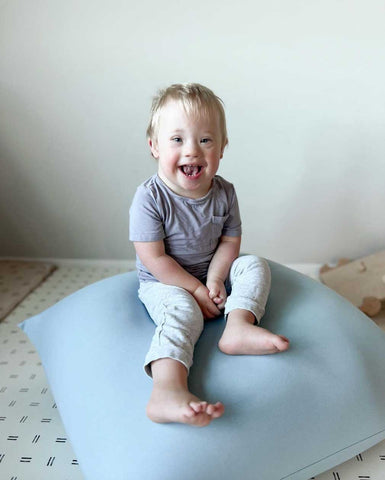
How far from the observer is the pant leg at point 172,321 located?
0.93 metres

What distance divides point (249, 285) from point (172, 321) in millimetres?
206

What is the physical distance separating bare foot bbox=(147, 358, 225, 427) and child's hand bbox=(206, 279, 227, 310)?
0.77 feet

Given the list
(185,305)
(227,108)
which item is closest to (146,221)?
(185,305)

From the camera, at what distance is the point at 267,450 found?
861 mm

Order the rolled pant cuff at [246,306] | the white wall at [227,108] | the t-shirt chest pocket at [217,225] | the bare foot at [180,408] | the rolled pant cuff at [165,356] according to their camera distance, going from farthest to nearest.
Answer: the white wall at [227,108], the t-shirt chest pocket at [217,225], the rolled pant cuff at [246,306], the rolled pant cuff at [165,356], the bare foot at [180,408]

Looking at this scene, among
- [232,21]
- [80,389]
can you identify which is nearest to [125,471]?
[80,389]

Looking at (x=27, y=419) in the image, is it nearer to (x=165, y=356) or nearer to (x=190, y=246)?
(x=165, y=356)

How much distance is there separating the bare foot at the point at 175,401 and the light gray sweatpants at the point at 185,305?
21 millimetres

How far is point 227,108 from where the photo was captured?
5.37ft

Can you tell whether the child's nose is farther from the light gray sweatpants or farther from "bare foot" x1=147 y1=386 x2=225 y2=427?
"bare foot" x1=147 y1=386 x2=225 y2=427

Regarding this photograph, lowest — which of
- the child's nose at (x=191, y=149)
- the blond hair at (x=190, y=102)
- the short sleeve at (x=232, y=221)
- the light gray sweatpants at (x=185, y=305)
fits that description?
the light gray sweatpants at (x=185, y=305)

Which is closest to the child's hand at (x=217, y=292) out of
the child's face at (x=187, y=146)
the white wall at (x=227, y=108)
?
the child's face at (x=187, y=146)

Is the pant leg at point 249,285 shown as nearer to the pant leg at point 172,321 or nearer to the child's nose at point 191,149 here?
the pant leg at point 172,321

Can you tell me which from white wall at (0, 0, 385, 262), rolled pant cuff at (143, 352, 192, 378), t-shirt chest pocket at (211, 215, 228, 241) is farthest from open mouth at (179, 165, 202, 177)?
white wall at (0, 0, 385, 262)
